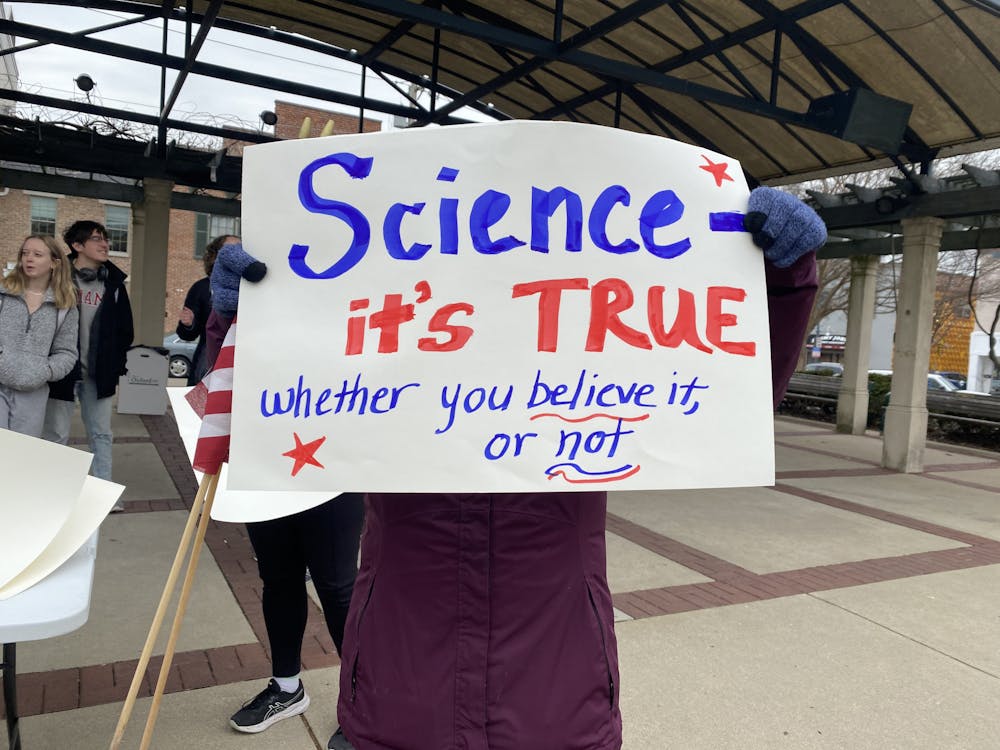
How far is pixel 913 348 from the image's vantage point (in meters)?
9.71

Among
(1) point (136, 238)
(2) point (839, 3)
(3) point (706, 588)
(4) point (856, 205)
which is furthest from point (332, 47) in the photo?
(3) point (706, 588)

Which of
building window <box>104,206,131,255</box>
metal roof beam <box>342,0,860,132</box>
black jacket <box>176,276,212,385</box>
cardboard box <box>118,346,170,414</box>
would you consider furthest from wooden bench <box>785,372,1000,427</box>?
building window <box>104,206,131,255</box>

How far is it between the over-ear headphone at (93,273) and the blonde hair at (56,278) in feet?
1.52

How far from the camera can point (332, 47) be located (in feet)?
33.8

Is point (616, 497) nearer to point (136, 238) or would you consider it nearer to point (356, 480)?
point (356, 480)

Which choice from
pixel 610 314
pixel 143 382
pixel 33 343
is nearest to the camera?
pixel 610 314

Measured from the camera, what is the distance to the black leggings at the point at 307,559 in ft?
8.55

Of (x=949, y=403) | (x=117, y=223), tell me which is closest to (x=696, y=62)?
(x=949, y=403)

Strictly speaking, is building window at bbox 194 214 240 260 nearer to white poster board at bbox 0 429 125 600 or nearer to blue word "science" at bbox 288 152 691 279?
white poster board at bbox 0 429 125 600

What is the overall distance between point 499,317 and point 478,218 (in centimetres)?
19

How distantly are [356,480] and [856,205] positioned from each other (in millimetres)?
10073

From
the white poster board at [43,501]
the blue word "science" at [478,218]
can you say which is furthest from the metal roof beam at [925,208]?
the white poster board at [43,501]

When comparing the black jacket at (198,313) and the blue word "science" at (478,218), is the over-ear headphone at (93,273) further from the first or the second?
the blue word "science" at (478,218)

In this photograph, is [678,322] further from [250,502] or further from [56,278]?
[56,278]
